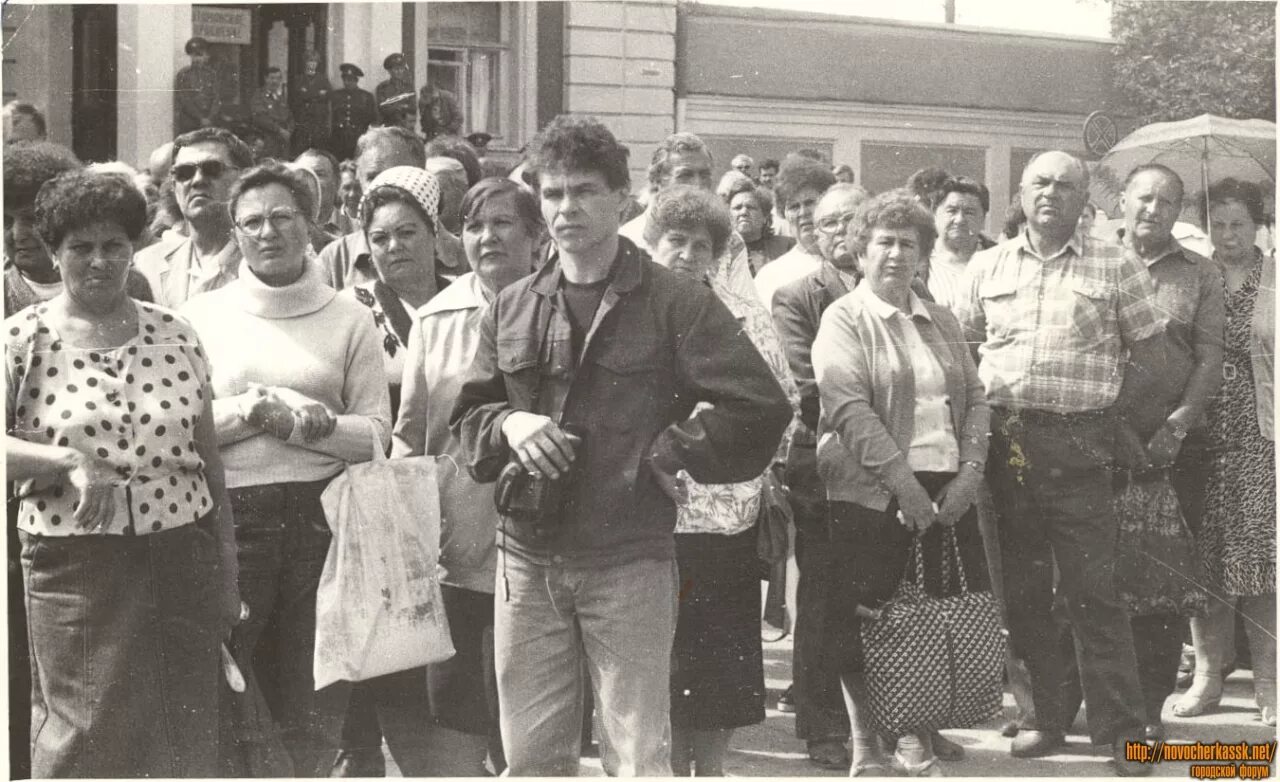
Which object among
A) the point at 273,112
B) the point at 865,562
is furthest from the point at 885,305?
the point at 273,112

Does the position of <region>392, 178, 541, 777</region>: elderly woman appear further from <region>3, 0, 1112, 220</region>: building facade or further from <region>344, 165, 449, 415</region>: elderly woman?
<region>3, 0, 1112, 220</region>: building facade

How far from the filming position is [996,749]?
5.40 metres

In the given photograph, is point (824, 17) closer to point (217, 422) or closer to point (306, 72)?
point (306, 72)

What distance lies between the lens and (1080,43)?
563cm

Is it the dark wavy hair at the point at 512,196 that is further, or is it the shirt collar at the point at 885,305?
the shirt collar at the point at 885,305

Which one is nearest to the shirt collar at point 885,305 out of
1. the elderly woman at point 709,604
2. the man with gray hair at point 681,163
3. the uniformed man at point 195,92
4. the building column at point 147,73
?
the elderly woman at point 709,604

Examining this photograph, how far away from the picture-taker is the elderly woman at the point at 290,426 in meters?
4.24

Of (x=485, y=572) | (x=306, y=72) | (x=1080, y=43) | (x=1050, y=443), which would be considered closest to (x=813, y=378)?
(x=1050, y=443)

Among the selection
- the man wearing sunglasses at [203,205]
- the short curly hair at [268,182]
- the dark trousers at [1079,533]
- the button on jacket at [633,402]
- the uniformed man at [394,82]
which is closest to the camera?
the button on jacket at [633,402]

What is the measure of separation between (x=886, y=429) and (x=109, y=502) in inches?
91.6

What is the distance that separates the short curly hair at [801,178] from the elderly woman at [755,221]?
0.16 meters

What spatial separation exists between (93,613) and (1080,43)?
388cm

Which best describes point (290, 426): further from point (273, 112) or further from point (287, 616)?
point (273, 112)

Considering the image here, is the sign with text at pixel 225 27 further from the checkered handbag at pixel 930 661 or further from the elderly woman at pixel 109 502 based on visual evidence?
the checkered handbag at pixel 930 661
